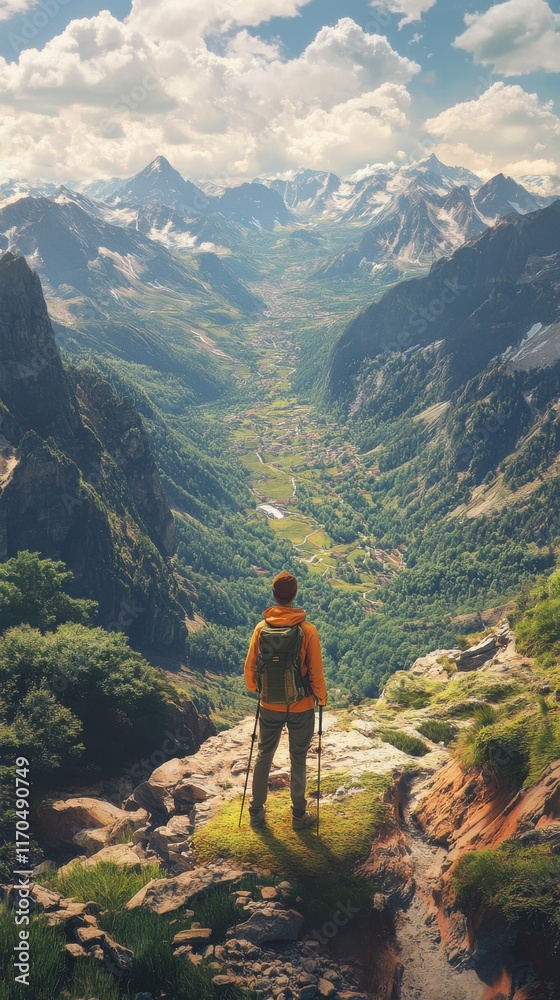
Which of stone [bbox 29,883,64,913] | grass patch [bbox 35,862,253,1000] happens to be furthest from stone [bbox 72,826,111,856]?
stone [bbox 29,883,64,913]

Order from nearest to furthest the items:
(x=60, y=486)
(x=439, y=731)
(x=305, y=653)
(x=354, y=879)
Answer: (x=354, y=879), (x=305, y=653), (x=439, y=731), (x=60, y=486)

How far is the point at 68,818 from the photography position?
25438 mm

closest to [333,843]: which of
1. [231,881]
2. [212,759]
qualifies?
[231,881]

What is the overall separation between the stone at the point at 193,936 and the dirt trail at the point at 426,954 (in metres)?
4.72

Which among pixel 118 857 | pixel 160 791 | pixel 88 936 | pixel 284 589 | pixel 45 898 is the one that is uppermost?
pixel 284 589

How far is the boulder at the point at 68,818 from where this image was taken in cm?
2506

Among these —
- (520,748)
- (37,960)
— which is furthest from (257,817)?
(520,748)

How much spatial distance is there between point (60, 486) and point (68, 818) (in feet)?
424

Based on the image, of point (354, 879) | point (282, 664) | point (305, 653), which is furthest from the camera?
point (305, 653)

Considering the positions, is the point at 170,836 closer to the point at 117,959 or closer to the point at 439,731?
the point at 117,959

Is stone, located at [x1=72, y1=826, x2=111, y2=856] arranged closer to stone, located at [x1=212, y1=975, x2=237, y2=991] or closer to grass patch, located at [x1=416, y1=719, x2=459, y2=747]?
stone, located at [x1=212, y1=975, x2=237, y2=991]

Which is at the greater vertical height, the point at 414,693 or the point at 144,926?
the point at 144,926

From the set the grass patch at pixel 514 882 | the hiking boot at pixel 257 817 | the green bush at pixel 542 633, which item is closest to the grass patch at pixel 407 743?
the green bush at pixel 542 633

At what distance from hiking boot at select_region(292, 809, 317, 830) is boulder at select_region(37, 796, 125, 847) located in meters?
10.3
